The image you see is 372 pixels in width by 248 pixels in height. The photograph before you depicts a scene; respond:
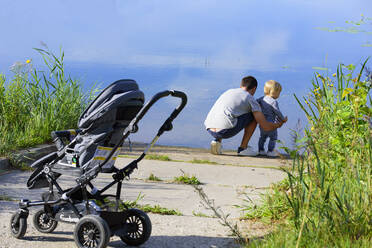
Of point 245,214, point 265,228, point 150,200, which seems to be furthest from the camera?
point 150,200

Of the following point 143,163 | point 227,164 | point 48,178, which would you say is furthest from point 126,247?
point 227,164

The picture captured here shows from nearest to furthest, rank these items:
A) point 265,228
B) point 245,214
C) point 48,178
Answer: point 48,178 → point 265,228 → point 245,214

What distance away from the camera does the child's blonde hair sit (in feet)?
30.8

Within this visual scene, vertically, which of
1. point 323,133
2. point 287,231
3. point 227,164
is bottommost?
point 227,164

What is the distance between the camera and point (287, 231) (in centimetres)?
395

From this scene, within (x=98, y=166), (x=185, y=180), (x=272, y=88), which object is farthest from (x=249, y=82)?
(x=98, y=166)

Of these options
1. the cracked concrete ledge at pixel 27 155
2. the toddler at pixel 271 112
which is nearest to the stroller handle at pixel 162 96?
the cracked concrete ledge at pixel 27 155

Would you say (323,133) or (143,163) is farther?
(143,163)

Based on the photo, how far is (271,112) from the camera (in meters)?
9.43

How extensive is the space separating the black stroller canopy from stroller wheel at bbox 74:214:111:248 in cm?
74

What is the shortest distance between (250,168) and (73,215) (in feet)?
14.0

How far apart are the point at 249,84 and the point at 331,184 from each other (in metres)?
5.49

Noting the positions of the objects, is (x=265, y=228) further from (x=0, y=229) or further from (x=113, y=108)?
(x=0, y=229)

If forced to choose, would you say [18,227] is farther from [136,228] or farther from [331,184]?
[331,184]
